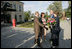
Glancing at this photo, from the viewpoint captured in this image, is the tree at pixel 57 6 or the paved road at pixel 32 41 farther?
the paved road at pixel 32 41

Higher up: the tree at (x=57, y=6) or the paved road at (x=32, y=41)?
the tree at (x=57, y=6)

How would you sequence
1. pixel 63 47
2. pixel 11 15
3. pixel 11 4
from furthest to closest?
pixel 63 47
pixel 11 15
pixel 11 4

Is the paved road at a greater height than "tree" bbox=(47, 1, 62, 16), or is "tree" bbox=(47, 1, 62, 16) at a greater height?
"tree" bbox=(47, 1, 62, 16)

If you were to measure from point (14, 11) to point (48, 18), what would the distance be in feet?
1.83

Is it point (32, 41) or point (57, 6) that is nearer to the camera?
point (57, 6)

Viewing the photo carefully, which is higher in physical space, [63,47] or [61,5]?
[61,5]

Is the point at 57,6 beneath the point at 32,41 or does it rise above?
above

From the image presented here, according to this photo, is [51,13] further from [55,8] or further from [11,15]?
[11,15]

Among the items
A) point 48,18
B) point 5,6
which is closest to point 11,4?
point 5,6

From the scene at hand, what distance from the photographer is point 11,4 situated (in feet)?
3.93

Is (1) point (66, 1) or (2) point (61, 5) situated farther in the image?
(1) point (66, 1)

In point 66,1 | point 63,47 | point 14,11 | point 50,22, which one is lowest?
point 63,47

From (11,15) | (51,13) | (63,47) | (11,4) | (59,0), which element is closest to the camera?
(51,13)

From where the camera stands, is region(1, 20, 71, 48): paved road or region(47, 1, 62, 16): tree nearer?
region(47, 1, 62, 16): tree
